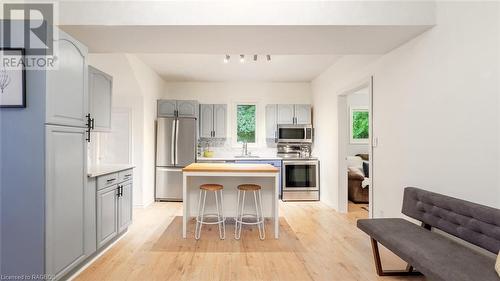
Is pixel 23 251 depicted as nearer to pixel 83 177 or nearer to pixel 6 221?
pixel 6 221

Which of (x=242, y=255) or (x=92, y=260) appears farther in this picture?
(x=242, y=255)

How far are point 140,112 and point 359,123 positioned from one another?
16.0ft

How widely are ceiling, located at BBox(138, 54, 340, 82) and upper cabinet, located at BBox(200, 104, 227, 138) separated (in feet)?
2.11

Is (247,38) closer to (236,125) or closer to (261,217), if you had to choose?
(261,217)

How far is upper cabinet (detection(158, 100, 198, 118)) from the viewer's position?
17.4 ft

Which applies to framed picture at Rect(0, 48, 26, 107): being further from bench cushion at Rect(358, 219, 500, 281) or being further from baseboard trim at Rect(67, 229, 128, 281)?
bench cushion at Rect(358, 219, 500, 281)

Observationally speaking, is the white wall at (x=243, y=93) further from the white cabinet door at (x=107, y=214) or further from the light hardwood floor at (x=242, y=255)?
the white cabinet door at (x=107, y=214)

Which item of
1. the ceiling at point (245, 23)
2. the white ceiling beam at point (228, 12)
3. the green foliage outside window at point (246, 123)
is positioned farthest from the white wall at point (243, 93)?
the white ceiling beam at point (228, 12)

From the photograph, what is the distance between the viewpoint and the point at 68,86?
2.20 meters

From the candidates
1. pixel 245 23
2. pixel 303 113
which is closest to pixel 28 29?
pixel 245 23

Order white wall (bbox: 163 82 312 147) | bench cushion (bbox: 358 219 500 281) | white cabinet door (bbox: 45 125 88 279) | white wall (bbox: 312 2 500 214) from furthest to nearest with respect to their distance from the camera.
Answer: white wall (bbox: 163 82 312 147) → white cabinet door (bbox: 45 125 88 279) → white wall (bbox: 312 2 500 214) → bench cushion (bbox: 358 219 500 281)

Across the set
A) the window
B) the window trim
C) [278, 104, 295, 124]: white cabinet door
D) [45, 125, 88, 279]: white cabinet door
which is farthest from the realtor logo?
the window

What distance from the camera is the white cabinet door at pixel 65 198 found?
2002 mm

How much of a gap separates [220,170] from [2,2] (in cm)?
244
